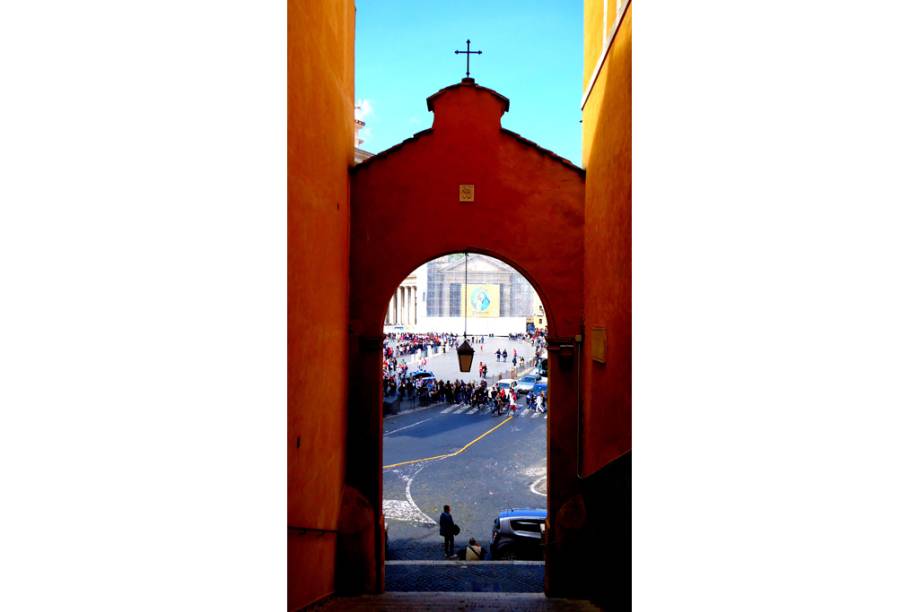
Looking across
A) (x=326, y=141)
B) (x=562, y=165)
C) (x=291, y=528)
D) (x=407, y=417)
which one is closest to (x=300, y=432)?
(x=291, y=528)

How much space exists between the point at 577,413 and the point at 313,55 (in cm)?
572

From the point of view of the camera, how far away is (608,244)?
5.40 metres

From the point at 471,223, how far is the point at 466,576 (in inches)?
236

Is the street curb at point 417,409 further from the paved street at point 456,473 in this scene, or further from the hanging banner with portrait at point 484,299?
the hanging banner with portrait at point 484,299

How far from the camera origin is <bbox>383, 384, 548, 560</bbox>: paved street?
10.2 meters

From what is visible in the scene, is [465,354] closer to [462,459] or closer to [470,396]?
[462,459]

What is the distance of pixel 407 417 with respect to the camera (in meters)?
20.5

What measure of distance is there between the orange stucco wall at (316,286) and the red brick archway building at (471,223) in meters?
0.51

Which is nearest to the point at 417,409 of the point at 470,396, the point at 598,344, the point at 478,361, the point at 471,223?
the point at 470,396

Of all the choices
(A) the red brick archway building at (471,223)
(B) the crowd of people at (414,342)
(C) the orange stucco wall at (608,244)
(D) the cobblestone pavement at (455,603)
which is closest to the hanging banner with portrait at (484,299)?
(B) the crowd of people at (414,342)

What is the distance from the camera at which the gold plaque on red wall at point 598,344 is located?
5.41m

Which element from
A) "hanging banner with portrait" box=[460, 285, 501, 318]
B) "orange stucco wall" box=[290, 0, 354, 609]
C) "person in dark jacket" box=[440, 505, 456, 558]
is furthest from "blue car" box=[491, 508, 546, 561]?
"hanging banner with portrait" box=[460, 285, 501, 318]

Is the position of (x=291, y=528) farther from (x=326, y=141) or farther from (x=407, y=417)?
(x=407, y=417)

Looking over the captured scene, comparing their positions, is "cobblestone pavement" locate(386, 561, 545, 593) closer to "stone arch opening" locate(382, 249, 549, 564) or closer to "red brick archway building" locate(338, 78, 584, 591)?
"stone arch opening" locate(382, 249, 549, 564)
